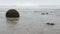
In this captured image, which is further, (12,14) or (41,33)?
(12,14)

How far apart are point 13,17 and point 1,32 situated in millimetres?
7839

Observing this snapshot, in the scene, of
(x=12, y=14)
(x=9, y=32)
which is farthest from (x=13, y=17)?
(x=9, y=32)

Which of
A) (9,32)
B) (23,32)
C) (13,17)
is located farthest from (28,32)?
(13,17)

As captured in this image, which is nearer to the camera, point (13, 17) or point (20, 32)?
point (20, 32)

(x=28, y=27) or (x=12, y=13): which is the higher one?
(x=12, y=13)

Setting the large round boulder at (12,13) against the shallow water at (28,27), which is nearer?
the shallow water at (28,27)

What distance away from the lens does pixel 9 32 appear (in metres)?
11.7

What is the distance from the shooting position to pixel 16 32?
38.3ft

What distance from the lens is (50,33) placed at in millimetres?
11305

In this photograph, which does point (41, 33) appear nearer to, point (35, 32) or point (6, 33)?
point (35, 32)

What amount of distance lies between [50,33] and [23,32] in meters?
1.36

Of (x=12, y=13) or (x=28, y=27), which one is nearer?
(x=28, y=27)

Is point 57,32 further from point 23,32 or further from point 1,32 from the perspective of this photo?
point 1,32

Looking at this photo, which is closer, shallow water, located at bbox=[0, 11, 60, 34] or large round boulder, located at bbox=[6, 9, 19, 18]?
shallow water, located at bbox=[0, 11, 60, 34]
